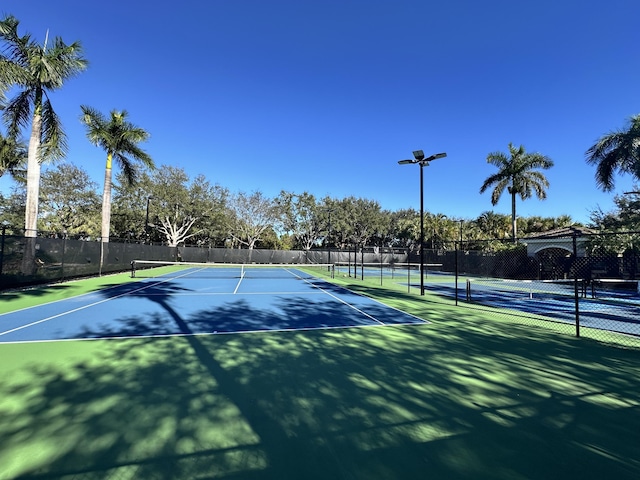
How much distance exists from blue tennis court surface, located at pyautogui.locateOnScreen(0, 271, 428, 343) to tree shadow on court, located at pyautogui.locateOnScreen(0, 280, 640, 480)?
3.49 feet

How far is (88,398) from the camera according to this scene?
3633mm

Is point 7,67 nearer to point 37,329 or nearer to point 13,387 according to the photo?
point 37,329

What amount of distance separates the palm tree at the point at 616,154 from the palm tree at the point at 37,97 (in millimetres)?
29477

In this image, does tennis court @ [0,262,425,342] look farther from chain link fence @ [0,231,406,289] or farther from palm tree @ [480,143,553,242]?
palm tree @ [480,143,553,242]

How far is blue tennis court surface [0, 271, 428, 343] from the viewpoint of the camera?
261 inches

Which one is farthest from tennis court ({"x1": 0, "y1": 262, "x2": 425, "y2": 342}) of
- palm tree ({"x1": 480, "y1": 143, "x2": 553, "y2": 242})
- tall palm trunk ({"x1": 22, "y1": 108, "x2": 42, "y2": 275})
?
palm tree ({"x1": 480, "y1": 143, "x2": 553, "y2": 242})

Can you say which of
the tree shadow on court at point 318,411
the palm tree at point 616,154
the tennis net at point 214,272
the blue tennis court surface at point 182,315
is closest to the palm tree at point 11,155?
the tennis net at point 214,272

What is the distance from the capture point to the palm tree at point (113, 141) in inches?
845

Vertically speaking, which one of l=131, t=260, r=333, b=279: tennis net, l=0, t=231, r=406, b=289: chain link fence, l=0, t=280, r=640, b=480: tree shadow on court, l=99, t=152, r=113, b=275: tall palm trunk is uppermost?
l=99, t=152, r=113, b=275: tall palm trunk

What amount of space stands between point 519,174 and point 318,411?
114ft

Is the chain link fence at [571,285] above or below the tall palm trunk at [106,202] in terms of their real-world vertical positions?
below

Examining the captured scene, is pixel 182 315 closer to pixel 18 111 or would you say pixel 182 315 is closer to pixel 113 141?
pixel 18 111

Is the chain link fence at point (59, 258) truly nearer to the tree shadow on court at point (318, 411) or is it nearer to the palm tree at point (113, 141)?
the palm tree at point (113, 141)

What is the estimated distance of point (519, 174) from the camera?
30.8 meters
